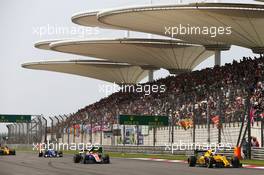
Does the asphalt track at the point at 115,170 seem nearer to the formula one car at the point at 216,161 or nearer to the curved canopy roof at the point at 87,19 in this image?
the formula one car at the point at 216,161

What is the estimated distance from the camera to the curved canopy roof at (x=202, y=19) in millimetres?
50750

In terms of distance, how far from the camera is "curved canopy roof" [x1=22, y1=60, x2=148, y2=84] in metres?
94.8

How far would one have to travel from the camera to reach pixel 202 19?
53344 millimetres

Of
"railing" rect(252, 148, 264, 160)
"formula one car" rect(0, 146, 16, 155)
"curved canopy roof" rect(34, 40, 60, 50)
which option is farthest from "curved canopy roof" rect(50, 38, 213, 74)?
"railing" rect(252, 148, 264, 160)

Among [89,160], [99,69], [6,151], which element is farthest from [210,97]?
[99,69]

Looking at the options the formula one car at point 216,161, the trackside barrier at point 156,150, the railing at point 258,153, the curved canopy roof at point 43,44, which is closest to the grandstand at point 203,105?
the trackside barrier at point 156,150

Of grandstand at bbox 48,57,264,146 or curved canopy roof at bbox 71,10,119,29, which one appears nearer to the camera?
grandstand at bbox 48,57,264,146

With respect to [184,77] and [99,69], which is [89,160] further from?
[99,69]

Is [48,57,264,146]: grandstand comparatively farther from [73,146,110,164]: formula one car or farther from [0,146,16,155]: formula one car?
[0,146,16,155]: formula one car

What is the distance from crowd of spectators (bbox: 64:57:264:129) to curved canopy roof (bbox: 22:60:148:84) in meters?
20.7

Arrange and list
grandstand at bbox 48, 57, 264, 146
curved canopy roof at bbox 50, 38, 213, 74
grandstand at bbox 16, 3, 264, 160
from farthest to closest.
A: curved canopy roof at bbox 50, 38, 213, 74
grandstand at bbox 16, 3, 264, 160
grandstand at bbox 48, 57, 264, 146

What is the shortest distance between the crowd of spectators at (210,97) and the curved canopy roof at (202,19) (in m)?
3.57

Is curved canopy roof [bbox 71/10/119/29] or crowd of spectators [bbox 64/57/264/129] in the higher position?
curved canopy roof [bbox 71/10/119/29]

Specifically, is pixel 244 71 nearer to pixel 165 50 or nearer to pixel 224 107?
pixel 224 107
